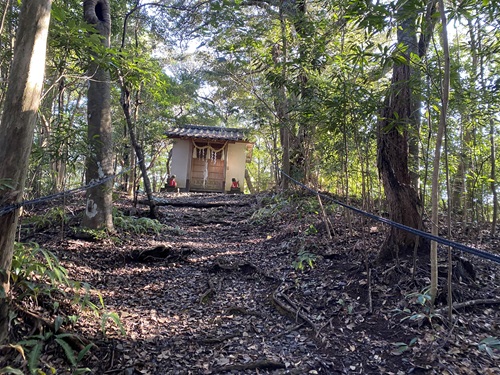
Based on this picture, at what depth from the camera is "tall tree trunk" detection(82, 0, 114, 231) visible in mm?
4762

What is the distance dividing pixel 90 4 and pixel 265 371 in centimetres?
542

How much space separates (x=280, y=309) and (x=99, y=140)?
11.6 feet

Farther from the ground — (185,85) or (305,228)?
(185,85)

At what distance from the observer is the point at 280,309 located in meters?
3.29

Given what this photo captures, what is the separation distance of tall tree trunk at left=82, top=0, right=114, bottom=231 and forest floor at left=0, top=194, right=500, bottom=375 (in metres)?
0.39

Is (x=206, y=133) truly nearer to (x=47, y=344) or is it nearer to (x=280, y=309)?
(x=280, y=309)

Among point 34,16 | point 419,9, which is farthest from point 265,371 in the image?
point 34,16

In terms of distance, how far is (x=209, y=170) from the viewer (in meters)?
15.0

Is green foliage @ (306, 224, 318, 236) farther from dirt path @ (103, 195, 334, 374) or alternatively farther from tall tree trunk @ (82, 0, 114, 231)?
tall tree trunk @ (82, 0, 114, 231)

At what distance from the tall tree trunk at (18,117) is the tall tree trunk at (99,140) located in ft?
8.27

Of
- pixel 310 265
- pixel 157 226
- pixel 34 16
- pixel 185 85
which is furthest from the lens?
pixel 185 85

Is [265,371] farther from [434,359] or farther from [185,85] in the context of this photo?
[185,85]

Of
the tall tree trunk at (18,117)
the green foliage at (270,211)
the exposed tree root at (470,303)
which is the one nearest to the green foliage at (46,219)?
the tall tree trunk at (18,117)

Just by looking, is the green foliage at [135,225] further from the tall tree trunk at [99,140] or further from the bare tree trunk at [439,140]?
the bare tree trunk at [439,140]
